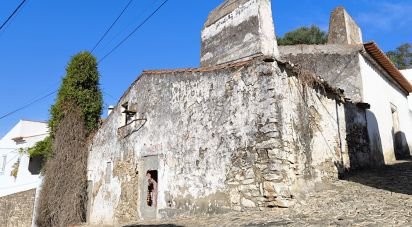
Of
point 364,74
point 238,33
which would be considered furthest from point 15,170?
point 364,74

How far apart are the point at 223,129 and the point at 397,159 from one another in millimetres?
9302

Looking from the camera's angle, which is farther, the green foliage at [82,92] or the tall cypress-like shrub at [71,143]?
the green foliage at [82,92]

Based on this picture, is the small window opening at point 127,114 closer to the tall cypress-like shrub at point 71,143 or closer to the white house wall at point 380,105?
the tall cypress-like shrub at point 71,143

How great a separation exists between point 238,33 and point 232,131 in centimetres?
289

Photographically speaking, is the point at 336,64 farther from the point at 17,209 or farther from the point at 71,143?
the point at 17,209

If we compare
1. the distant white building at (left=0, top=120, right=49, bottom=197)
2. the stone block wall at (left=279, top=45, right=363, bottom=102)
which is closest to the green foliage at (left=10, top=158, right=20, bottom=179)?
the distant white building at (left=0, top=120, right=49, bottom=197)

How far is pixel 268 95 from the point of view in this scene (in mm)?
7387

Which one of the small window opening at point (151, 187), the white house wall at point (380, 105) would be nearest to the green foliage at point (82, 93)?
the small window opening at point (151, 187)

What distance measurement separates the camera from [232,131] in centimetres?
786

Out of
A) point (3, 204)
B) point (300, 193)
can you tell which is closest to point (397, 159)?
point (300, 193)

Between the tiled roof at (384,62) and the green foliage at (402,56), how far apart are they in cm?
1528

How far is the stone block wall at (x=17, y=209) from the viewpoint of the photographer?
16.4 metres

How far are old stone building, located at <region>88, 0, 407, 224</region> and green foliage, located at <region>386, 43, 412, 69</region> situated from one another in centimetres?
2137

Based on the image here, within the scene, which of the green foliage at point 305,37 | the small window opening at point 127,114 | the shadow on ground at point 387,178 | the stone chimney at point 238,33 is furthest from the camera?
the green foliage at point 305,37
